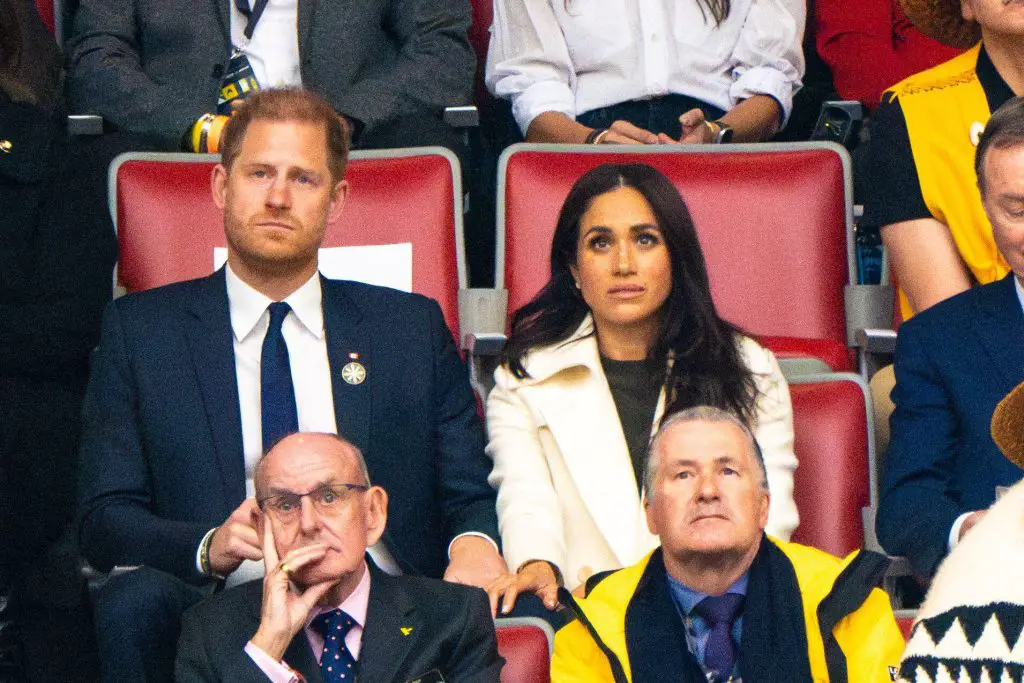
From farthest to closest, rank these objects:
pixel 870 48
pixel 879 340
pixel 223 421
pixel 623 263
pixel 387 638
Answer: pixel 870 48 → pixel 879 340 → pixel 623 263 → pixel 223 421 → pixel 387 638

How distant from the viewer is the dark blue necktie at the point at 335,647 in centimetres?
230

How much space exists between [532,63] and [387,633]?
2011 mm

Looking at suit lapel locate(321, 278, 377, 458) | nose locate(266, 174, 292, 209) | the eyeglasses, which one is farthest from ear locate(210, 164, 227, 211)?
the eyeglasses

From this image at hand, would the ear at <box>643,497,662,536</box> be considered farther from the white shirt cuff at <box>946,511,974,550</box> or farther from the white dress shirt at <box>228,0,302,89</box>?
the white dress shirt at <box>228,0,302,89</box>

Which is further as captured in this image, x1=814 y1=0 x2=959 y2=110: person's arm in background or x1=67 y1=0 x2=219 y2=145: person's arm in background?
x1=814 y1=0 x2=959 y2=110: person's arm in background

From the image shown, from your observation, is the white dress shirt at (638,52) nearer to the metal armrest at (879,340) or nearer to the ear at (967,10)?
the ear at (967,10)

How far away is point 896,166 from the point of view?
3.31m

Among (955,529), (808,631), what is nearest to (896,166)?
(955,529)

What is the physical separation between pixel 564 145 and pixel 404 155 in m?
0.32

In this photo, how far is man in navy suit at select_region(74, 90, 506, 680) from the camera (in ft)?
9.00

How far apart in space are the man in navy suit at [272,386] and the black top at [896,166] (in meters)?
0.91

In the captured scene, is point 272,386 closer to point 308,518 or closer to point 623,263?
point 308,518

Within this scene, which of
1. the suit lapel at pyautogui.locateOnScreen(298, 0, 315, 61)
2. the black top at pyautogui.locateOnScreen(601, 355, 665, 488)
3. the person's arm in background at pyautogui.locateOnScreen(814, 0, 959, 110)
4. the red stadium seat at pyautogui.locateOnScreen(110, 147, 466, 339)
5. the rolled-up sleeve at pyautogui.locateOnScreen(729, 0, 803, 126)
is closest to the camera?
the black top at pyautogui.locateOnScreen(601, 355, 665, 488)

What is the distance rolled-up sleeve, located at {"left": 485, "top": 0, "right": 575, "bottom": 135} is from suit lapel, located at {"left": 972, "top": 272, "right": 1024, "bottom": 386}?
1344mm
